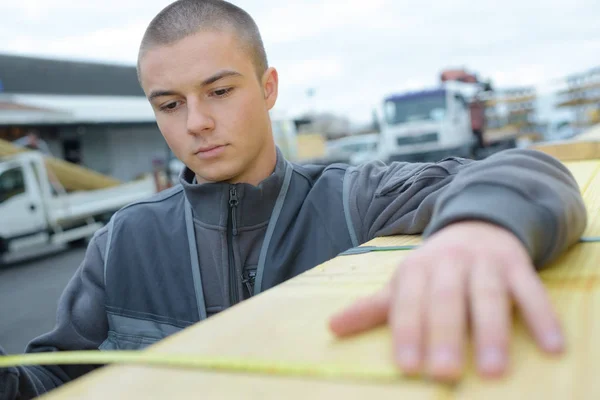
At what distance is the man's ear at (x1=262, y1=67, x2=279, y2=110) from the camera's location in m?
2.22

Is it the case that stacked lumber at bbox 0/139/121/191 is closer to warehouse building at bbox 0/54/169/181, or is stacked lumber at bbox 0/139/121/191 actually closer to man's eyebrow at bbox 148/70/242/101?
warehouse building at bbox 0/54/169/181

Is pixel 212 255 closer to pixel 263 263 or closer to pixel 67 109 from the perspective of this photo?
pixel 263 263

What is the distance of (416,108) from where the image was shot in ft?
59.7

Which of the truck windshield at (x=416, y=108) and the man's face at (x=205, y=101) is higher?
the man's face at (x=205, y=101)

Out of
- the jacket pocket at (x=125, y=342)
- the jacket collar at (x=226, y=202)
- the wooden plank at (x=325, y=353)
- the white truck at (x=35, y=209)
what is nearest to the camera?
the wooden plank at (x=325, y=353)

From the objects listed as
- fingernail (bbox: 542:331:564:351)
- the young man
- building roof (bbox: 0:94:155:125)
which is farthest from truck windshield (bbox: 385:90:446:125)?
fingernail (bbox: 542:331:564:351)

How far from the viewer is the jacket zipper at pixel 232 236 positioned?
173 cm

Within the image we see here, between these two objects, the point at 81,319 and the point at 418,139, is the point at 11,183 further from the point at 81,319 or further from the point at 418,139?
the point at 81,319

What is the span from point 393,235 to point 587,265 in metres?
0.72

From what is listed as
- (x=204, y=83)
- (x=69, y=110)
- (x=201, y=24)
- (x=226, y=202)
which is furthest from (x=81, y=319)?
(x=69, y=110)

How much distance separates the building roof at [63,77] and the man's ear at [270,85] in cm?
2420

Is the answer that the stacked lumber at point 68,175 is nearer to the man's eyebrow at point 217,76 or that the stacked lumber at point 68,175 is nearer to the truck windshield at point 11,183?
the truck windshield at point 11,183

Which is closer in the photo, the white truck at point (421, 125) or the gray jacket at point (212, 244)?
the gray jacket at point (212, 244)

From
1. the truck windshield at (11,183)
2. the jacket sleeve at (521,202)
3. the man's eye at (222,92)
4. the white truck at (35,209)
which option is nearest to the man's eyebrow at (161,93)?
the man's eye at (222,92)
